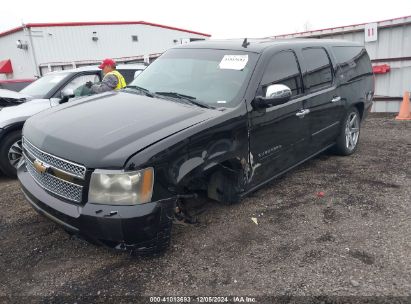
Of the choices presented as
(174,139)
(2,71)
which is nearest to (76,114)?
(174,139)

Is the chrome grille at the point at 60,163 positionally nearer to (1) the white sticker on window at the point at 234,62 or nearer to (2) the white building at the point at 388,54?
(1) the white sticker on window at the point at 234,62

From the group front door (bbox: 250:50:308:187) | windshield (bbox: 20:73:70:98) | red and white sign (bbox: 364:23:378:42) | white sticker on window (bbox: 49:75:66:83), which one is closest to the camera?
front door (bbox: 250:50:308:187)

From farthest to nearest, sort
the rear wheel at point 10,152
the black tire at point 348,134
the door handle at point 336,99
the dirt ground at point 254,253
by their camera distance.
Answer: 1. the black tire at point 348,134
2. the rear wheel at point 10,152
3. the door handle at point 336,99
4. the dirt ground at point 254,253

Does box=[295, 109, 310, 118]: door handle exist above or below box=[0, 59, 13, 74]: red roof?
below

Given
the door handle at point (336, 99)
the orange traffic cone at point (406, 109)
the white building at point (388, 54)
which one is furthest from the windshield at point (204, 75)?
the white building at point (388, 54)

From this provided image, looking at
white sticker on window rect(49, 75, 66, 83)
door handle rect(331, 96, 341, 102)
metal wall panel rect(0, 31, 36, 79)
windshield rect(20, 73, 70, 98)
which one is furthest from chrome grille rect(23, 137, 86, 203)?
metal wall panel rect(0, 31, 36, 79)

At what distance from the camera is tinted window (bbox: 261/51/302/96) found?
376 centimetres

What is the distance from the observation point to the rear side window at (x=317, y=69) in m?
4.43

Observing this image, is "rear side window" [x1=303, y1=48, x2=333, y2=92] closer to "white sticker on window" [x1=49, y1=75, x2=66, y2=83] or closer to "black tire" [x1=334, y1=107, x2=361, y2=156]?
"black tire" [x1=334, y1=107, x2=361, y2=156]

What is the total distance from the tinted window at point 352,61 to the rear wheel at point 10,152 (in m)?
4.82

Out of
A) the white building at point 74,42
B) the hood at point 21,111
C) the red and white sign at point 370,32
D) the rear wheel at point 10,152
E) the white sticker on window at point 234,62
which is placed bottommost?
the rear wheel at point 10,152

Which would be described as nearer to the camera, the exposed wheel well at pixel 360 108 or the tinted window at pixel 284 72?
the tinted window at pixel 284 72

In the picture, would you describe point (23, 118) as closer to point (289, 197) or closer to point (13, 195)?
point (13, 195)

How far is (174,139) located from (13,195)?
2.96 meters
